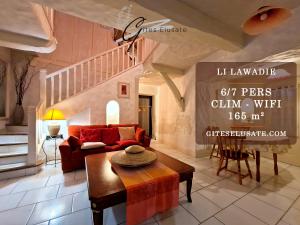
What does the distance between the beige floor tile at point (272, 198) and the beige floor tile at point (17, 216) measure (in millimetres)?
2852

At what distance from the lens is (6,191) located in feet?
7.03

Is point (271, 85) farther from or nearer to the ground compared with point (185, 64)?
nearer to the ground

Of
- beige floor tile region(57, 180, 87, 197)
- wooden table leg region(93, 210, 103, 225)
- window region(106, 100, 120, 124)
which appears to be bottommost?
beige floor tile region(57, 180, 87, 197)

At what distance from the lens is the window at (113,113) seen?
4.56m

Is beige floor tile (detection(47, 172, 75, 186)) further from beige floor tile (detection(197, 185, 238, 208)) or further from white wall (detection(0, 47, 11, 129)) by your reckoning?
beige floor tile (detection(197, 185, 238, 208))

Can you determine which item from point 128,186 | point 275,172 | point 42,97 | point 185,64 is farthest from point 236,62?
point 42,97

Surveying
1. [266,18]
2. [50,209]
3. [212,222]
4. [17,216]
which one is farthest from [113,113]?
[266,18]

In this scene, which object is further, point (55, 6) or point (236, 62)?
point (236, 62)

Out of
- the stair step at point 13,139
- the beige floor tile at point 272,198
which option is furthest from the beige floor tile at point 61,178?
the beige floor tile at point 272,198

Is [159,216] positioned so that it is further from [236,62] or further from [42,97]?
[42,97]

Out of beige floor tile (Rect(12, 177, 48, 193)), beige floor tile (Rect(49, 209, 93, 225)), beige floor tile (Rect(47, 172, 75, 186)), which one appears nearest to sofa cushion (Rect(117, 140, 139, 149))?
beige floor tile (Rect(47, 172, 75, 186))

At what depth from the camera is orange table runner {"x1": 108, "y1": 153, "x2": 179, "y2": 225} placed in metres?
1.40

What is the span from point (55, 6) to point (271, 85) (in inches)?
190

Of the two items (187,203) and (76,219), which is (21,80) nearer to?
(76,219)
